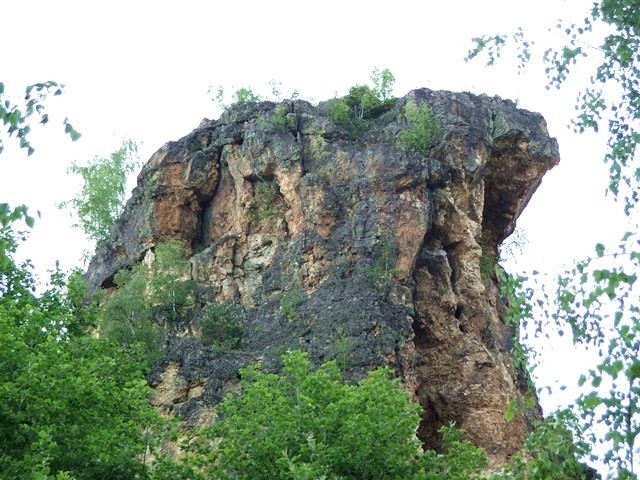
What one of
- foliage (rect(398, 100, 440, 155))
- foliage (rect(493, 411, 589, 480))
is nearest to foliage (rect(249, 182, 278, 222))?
foliage (rect(398, 100, 440, 155))

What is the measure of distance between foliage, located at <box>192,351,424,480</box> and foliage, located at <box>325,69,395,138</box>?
20.7m

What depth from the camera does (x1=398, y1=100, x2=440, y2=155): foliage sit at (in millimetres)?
47281

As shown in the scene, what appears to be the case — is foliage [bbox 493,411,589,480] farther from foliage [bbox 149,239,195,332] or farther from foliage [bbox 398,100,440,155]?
foliage [bbox 398,100,440,155]

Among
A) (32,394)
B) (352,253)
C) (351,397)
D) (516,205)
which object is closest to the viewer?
(32,394)

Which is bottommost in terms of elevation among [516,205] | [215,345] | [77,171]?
[215,345]

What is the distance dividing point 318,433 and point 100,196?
3170 centimetres

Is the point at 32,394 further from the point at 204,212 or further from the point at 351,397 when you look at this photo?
the point at 204,212

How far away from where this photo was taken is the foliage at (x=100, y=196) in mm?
56969

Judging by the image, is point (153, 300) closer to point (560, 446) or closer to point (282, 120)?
point (282, 120)

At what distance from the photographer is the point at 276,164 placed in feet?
155

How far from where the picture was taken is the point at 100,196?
188ft

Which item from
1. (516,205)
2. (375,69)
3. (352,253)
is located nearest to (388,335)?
(352,253)

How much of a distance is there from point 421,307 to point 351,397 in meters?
15.5

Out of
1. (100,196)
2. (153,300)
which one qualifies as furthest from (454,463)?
(100,196)
